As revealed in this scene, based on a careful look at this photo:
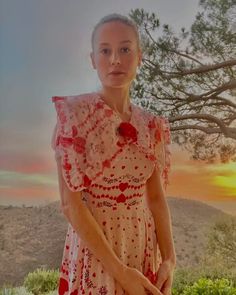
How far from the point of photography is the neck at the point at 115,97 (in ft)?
3.45

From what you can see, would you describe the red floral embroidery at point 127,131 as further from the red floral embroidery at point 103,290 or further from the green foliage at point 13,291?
the green foliage at point 13,291

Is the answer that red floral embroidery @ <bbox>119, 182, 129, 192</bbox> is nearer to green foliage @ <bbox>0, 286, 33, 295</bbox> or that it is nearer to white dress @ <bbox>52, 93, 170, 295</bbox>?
white dress @ <bbox>52, 93, 170, 295</bbox>

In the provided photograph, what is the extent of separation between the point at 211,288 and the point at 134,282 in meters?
1.64

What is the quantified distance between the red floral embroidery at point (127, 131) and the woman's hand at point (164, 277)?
223 mm

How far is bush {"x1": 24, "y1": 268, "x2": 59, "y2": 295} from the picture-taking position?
248 cm

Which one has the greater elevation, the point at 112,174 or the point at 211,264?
the point at 112,174

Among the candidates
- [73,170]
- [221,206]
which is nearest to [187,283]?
[221,206]

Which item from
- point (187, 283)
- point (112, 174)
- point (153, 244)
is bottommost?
point (187, 283)

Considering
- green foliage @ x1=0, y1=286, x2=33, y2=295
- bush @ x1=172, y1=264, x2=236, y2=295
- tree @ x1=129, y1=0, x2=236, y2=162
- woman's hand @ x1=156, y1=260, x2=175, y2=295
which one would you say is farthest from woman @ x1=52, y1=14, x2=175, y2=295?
bush @ x1=172, y1=264, x2=236, y2=295

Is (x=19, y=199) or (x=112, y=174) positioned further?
(x=19, y=199)

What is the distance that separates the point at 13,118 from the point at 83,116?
1.43 m

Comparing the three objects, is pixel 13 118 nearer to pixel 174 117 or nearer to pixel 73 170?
pixel 174 117

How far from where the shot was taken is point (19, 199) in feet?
8.09

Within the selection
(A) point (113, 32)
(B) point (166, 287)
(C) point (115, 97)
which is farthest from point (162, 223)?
(A) point (113, 32)
